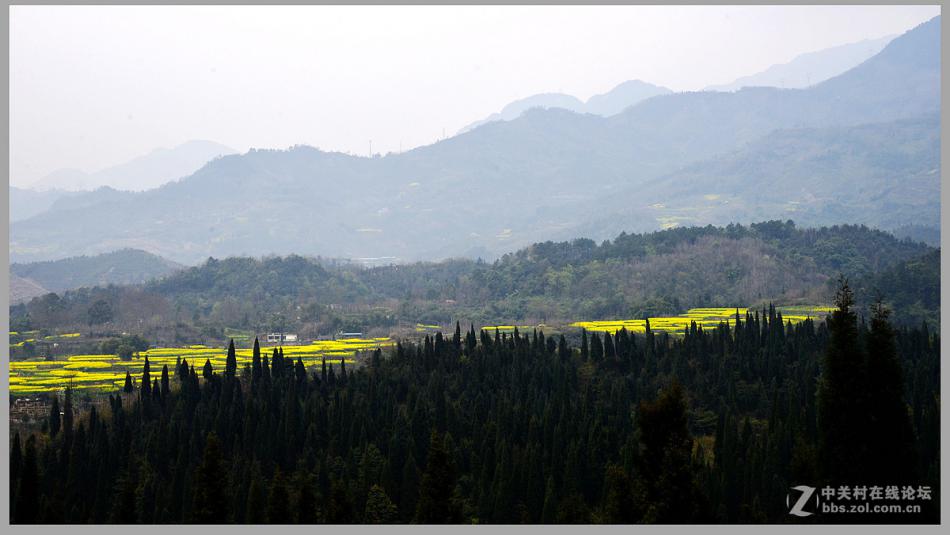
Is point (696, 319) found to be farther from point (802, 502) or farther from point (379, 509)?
point (802, 502)

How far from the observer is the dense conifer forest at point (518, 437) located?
37.7 metres

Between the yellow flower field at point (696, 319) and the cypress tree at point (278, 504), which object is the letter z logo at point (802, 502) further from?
the yellow flower field at point (696, 319)

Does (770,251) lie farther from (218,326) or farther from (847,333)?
(847,333)

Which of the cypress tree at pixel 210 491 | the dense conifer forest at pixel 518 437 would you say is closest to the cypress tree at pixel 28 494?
the dense conifer forest at pixel 518 437

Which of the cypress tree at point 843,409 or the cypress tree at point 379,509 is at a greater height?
the cypress tree at point 843,409

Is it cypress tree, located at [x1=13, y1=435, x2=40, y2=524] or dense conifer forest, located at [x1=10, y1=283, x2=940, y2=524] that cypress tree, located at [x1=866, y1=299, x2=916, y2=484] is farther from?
cypress tree, located at [x1=13, y1=435, x2=40, y2=524]

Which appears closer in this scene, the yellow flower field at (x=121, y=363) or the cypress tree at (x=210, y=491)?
the cypress tree at (x=210, y=491)

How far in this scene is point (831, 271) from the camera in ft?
606

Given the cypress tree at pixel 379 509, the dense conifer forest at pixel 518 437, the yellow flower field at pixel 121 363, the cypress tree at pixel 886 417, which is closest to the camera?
the cypress tree at pixel 886 417

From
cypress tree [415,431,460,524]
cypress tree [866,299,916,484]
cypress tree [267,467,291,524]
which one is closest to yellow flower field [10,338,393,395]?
cypress tree [267,467,291,524]

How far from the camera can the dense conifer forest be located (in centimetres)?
3769

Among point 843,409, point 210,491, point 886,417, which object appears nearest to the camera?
point 886,417

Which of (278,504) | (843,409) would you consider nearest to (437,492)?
(278,504)

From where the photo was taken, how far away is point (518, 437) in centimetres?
6431
